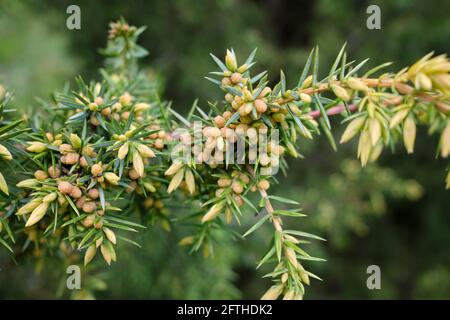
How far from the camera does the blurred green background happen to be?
2383mm

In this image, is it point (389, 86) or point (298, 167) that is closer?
point (389, 86)

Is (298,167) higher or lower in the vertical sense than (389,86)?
higher

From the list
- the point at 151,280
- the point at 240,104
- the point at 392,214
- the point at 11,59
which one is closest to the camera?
the point at 240,104

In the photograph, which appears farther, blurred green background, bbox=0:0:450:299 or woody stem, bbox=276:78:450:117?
blurred green background, bbox=0:0:450:299

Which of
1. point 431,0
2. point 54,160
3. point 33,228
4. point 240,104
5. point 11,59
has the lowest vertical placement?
point 33,228

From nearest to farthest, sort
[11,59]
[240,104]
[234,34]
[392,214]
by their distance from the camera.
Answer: [240,104], [234,34], [392,214], [11,59]

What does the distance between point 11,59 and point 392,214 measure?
608 cm

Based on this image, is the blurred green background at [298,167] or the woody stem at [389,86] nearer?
the woody stem at [389,86]

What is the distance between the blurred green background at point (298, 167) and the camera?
238 cm

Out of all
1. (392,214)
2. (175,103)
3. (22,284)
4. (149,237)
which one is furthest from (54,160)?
(392,214)

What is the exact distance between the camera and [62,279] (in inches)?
66.2

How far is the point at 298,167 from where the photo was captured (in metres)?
4.10
